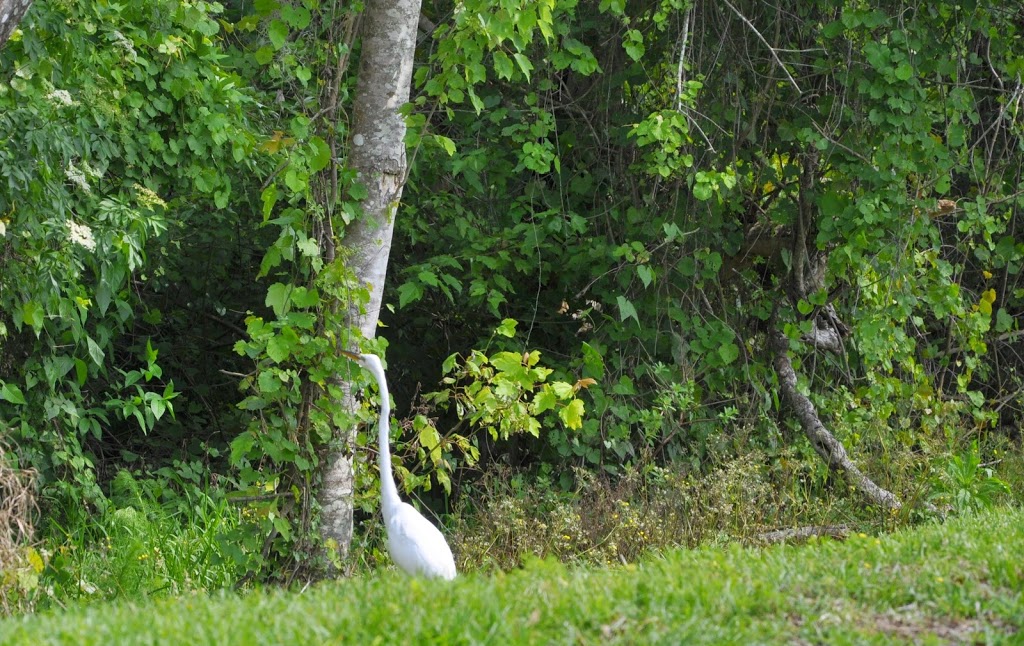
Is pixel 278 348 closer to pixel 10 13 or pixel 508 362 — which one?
pixel 508 362

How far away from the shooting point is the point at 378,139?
5391 millimetres

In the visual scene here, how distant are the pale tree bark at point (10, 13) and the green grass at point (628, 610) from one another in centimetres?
206

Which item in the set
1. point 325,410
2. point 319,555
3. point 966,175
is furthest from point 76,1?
point 966,175

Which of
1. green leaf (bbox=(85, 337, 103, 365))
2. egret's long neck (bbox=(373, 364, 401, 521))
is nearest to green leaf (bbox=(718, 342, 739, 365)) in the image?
egret's long neck (bbox=(373, 364, 401, 521))

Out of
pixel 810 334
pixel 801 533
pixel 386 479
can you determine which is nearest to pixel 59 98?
pixel 386 479

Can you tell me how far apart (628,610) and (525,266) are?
397cm

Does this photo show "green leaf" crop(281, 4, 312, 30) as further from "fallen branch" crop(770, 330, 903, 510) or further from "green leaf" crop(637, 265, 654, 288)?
"fallen branch" crop(770, 330, 903, 510)

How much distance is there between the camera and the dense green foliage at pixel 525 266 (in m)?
5.18

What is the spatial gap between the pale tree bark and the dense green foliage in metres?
0.98

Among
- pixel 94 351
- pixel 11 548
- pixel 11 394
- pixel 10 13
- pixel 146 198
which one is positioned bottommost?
pixel 11 548

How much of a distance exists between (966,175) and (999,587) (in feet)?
18.1

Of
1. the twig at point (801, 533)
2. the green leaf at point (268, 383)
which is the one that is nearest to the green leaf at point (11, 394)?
the green leaf at point (268, 383)

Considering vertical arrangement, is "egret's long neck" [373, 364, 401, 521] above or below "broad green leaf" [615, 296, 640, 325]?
below

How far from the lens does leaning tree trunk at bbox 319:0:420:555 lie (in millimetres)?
5355
